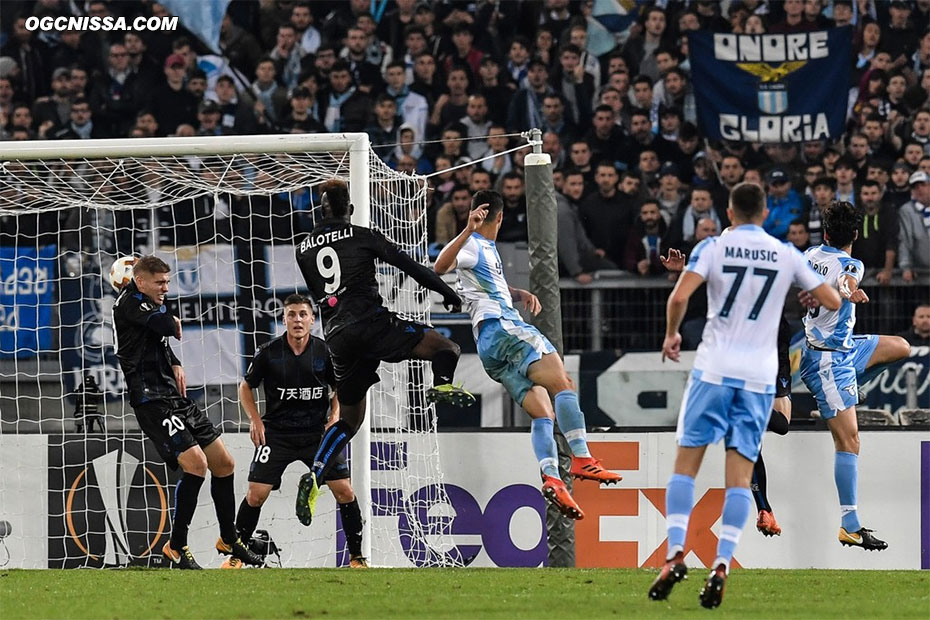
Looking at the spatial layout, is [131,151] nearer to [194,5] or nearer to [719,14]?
[194,5]

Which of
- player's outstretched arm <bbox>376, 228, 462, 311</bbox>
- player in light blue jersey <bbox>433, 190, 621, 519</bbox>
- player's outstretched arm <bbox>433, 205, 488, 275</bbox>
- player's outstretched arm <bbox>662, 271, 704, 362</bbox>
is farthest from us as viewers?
player in light blue jersey <bbox>433, 190, 621, 519</bbox>

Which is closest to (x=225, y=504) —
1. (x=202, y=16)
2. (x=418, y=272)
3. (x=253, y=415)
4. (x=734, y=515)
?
(x=253, y=415)

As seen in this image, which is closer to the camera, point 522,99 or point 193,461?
point 193,461

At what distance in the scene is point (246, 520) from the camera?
10.6m

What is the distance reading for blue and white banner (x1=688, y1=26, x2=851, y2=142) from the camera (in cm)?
1577

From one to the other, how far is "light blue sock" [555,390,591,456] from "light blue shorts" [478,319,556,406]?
246 millimetres

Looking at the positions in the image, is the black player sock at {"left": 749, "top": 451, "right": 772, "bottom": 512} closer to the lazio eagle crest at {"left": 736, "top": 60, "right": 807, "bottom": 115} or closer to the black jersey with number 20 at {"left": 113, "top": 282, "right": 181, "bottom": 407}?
the black jersey with number 20 at {"left": 113, "top": 282, "right": 181, "bottom": 407}

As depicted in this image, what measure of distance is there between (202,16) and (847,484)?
10.2 metres

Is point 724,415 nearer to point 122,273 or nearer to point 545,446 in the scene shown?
point 545,446

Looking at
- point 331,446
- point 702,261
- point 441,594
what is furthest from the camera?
point 331,446

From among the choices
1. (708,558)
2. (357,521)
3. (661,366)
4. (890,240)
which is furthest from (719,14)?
(357,521)

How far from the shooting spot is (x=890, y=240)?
46.5 feet

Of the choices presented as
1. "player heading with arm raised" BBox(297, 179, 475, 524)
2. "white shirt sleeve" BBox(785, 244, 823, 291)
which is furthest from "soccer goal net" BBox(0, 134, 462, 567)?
"white shirt sleeve" BBox(785, 244, 823, 291)

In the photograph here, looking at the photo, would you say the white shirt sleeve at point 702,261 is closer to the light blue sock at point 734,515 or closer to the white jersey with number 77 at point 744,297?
the white jersey with number 77 at point 744,297
